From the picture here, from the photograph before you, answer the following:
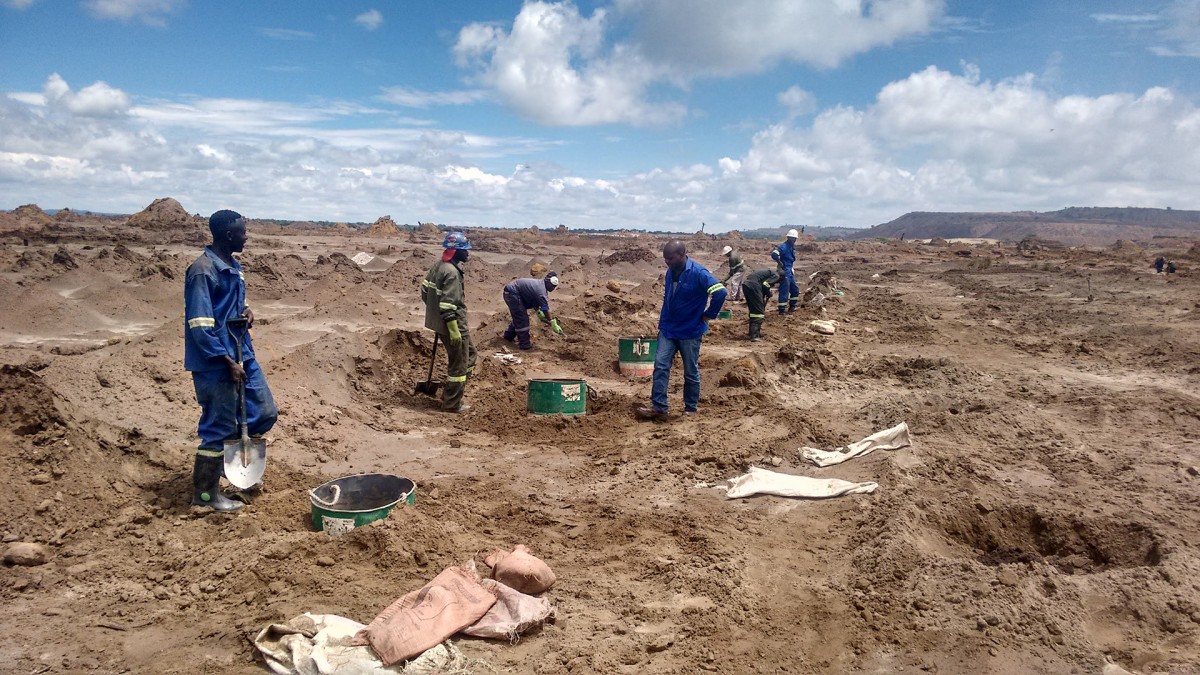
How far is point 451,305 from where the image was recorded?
7715mm

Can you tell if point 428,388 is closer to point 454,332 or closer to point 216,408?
point 454,332

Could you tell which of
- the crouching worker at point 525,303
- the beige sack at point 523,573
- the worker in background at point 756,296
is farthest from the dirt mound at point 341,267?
the beige sack at point 523,573

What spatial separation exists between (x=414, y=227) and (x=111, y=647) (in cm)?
6819

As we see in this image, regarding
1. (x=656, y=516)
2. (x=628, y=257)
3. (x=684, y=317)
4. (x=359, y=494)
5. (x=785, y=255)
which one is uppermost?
(x=785, y=255)

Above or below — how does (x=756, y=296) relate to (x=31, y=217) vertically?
below

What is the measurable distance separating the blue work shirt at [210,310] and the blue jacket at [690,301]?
4074 mm

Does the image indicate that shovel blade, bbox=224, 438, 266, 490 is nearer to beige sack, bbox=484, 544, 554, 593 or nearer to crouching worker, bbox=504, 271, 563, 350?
beige sack, bbox=484, 544, 554, 593

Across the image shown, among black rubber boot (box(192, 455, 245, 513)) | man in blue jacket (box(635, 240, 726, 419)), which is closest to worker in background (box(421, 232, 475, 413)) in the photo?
man in blue jacket (box(635, 240, 726, 419))

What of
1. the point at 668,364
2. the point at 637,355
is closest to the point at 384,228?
the point at 637,355

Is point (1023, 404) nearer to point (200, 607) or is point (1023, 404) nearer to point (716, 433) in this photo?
point (716, 433)

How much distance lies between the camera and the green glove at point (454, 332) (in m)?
7.77

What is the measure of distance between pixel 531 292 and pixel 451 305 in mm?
3476

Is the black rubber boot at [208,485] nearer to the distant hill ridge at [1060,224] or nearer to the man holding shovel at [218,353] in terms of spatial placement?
the man holding shovel at [218,353]

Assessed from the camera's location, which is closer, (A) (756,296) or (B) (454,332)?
(B) (454,332)
